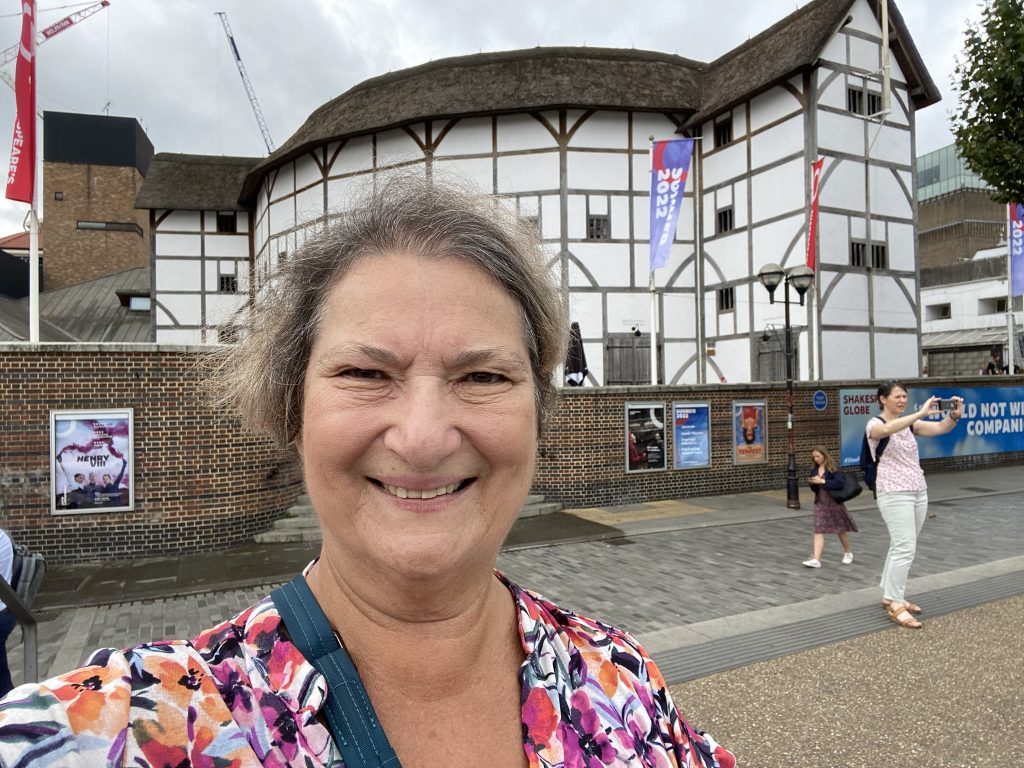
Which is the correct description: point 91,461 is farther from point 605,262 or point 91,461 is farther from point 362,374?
point 605,262

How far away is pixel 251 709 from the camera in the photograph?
978 millimetres

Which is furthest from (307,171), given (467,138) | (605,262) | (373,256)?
(373,256)

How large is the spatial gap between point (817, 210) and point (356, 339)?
17532mm

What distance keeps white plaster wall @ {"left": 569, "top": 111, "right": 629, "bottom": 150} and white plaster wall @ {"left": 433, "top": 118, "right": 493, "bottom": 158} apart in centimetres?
254

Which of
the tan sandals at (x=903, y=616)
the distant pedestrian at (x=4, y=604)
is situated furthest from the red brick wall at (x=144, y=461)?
the distant pedestrian at (x=4, y=604)

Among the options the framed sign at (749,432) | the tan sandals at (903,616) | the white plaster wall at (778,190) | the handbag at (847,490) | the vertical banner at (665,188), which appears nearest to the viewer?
the tan sandals at (903,616)

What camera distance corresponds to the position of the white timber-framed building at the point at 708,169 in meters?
16.9

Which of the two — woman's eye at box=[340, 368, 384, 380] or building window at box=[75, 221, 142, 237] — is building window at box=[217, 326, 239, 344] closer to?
woman's eye at box=[340, 368, 384, 380]

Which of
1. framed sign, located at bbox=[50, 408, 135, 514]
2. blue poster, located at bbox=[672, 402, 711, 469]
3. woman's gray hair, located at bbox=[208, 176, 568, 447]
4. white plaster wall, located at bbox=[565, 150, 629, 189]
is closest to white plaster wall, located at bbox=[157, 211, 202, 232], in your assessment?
white plaster wall, located at bbox=[565, 150, 629, 189]

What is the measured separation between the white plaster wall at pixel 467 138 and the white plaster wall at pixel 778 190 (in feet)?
25.3

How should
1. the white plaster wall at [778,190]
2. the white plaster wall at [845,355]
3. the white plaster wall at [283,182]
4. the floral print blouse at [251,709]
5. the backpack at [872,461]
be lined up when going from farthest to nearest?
1. the white plaster wall at [283,182]
2. the white plaster wall at [778,190]
3. the white plaster wall at [845,355]
4. the backpack at [872,461]
5. the floral print blouse at [251,709]

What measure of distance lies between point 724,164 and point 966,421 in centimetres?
940

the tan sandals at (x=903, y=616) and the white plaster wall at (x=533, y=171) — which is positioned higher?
the white plaster wall at (x=533, y=171)

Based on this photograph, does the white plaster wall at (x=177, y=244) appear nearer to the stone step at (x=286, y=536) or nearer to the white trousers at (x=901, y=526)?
the stone step at (x=286, y=536)
